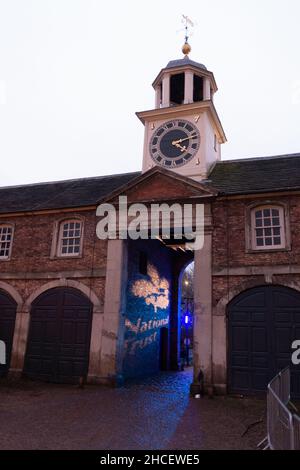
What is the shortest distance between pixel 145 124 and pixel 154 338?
38.0 ft

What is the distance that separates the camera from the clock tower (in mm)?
18125

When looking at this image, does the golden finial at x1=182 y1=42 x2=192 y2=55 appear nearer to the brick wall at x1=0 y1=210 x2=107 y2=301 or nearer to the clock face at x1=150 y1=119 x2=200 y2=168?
the clock face at x1=150 y1=119 x2=200 y2=168

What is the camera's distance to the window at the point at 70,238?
1786cm

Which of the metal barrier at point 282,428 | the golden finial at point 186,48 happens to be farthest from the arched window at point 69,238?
the metal barrier at point 282,428

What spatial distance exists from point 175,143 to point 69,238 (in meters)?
6.93

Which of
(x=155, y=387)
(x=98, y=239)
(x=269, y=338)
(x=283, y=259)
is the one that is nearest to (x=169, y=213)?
(x=98, y=239)

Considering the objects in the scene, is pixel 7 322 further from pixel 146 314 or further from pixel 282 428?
pixel 282 428

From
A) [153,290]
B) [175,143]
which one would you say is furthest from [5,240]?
[175,143]

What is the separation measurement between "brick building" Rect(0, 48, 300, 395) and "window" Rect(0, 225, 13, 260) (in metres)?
0.06

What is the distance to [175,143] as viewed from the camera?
18.7 m

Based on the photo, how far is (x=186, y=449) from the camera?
7828 millimetres
